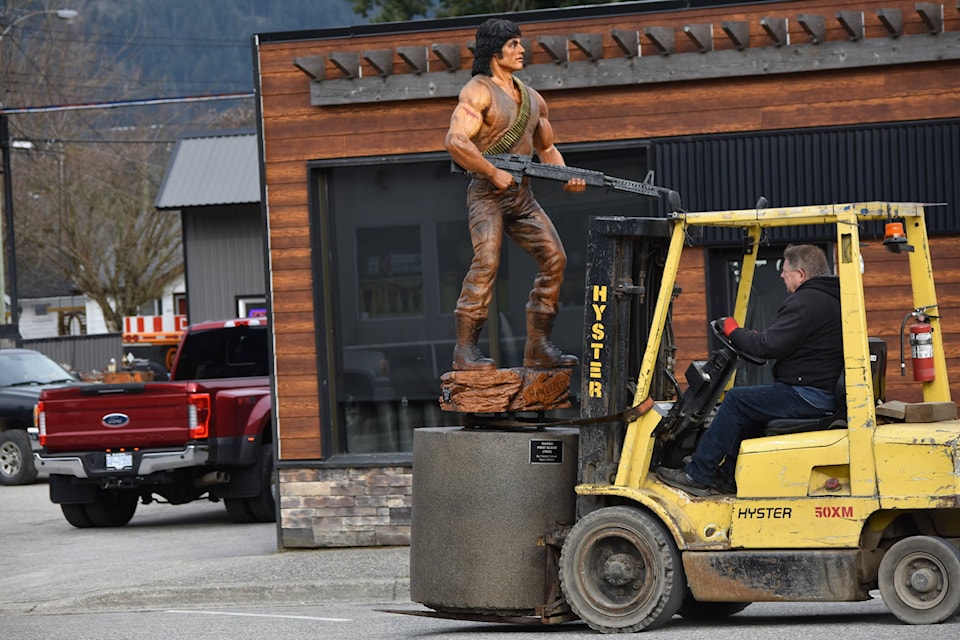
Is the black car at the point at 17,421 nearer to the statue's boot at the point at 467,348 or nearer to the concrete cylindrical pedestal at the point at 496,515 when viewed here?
the statue's boot at the point at 467,348

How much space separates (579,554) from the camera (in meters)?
8.95

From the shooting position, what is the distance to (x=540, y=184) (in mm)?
14281

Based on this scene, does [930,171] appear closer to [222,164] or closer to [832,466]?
[832,466]

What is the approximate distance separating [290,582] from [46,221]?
152ft

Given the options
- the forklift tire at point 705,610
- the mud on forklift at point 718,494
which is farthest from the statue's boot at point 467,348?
the forklift tire at point 705,610

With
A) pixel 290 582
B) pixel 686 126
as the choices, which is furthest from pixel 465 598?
pixel 686 126

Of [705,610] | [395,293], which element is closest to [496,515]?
[705,610]

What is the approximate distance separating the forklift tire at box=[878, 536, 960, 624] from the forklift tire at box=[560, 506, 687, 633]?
3.55ft

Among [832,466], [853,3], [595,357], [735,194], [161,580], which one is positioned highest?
[853,3]

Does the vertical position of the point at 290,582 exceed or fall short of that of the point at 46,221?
it falls short

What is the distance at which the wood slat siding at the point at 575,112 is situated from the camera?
13.3 m

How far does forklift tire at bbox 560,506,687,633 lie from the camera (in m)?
8.83

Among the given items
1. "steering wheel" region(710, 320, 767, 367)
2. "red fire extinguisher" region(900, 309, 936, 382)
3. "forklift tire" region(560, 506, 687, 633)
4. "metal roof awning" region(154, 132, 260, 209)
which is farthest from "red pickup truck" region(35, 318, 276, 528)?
"metal roof awning" region(154, 132, 260, 209)

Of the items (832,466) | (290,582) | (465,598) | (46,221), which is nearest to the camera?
(832,466)
